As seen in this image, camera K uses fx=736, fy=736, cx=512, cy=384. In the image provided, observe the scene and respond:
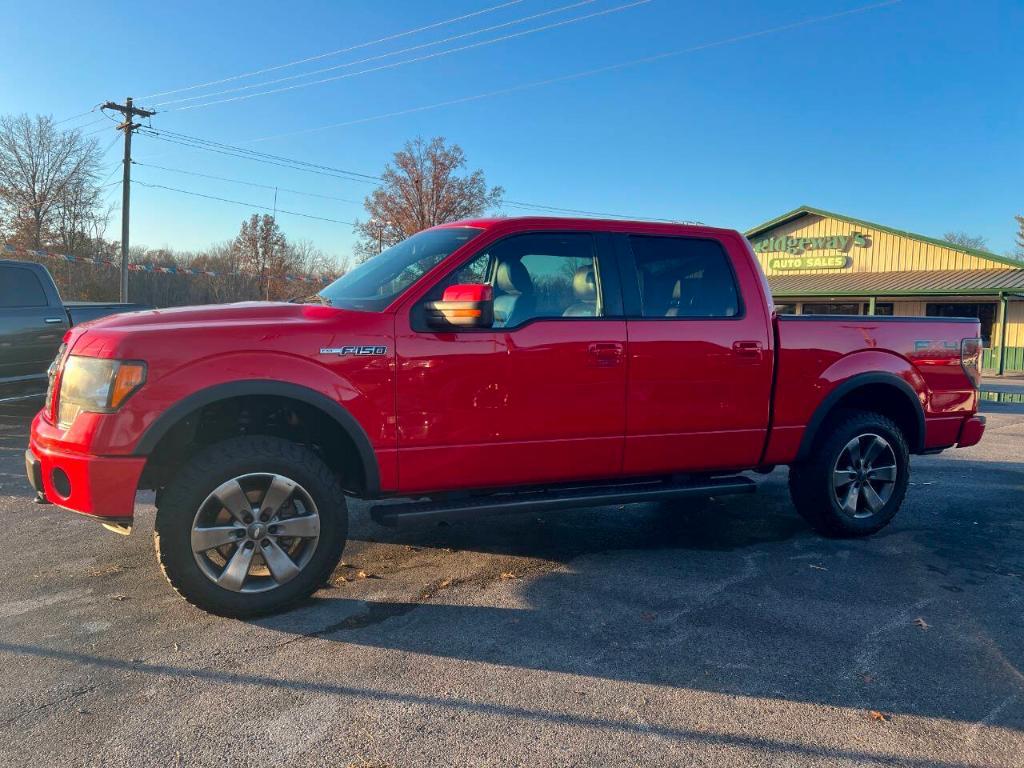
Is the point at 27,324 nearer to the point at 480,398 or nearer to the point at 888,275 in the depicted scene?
the point at 480,398

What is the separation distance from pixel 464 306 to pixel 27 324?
745cm

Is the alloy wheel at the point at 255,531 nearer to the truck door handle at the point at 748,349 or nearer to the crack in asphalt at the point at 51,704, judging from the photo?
the crack in asphalt at the point at 51,704

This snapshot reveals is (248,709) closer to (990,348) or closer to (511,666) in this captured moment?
(511,666)

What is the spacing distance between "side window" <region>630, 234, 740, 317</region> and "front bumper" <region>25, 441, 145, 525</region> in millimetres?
2949

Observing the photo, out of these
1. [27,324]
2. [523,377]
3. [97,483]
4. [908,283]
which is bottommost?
[97,483]

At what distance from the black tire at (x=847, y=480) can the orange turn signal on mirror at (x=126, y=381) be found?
13.6 ft

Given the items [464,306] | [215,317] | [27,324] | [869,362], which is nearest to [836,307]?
[869,362]

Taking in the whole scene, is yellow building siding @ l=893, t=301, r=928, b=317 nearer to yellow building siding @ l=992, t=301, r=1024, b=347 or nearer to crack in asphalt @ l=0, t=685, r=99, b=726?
yellow building siding @ l=992, t=301, r=1024, b=347

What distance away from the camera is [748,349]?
468cm

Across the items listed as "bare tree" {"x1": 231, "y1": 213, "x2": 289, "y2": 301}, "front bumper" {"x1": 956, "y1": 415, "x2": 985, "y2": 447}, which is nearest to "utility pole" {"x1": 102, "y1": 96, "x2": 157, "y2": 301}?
"bare tree" {"x1": 231, "y1": 213, "x2": 289, "y2": 301}

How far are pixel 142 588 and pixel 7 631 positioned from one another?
667 mm

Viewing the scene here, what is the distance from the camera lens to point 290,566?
12.1 ft

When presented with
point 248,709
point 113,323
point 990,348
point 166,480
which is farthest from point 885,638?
point 990,348

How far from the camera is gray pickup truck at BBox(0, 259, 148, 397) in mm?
8547
